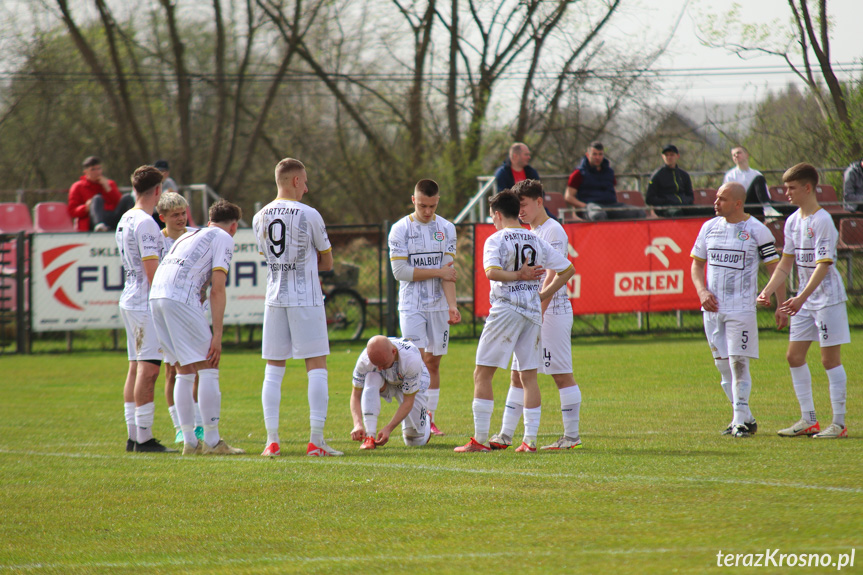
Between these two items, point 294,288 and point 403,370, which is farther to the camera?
point 403,370

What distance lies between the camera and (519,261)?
6.46 meters

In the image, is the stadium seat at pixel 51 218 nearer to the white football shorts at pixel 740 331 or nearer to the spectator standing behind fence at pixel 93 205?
the spectator standing behind fence at pixel 93 205

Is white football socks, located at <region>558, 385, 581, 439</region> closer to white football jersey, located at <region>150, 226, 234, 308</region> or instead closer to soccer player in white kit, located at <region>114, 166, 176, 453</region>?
white football jersey, located at <region>150, 226, 234, 308</region>

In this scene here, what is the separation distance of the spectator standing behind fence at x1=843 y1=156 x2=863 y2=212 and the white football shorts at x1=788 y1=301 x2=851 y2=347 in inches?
327

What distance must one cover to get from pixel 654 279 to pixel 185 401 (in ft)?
32.0

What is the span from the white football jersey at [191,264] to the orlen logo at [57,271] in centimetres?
922

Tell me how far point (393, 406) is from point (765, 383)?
165 inches

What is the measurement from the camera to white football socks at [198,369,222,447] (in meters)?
6.67

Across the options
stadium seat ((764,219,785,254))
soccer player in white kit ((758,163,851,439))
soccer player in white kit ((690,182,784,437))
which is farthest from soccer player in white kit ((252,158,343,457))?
stadium seat ((764,219,785,254))

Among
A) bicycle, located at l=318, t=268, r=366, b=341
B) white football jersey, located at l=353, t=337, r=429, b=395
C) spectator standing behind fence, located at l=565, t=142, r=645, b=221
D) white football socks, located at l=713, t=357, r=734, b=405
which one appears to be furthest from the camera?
bicycle, located at l=318, t=268, r=366, b=341

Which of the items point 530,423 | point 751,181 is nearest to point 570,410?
A: point 530,423

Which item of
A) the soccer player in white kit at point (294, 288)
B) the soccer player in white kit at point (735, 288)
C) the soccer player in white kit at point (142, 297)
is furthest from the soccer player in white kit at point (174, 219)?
the soccer player in white kit at point (735, 288)

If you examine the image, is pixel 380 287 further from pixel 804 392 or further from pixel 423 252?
pixel 804 392

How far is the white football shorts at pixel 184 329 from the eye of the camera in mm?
6613
